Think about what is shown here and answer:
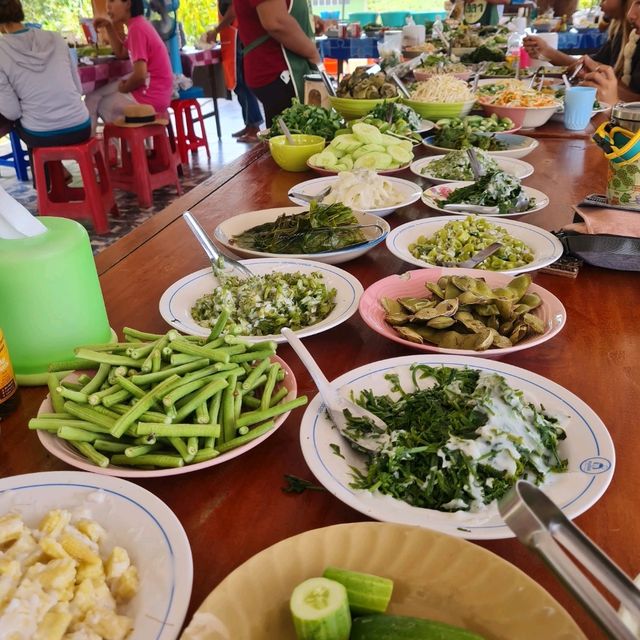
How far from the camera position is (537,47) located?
555 cm

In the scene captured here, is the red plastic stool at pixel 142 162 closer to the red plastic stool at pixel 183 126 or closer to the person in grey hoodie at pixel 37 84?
the person in grey hoodie at pixel 37 84

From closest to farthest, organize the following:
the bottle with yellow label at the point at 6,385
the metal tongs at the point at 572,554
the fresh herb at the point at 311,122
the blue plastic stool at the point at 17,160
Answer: the metal tongs at the point at 572,554 < the bottle with yellow label at the point at 6,385 < the fresh herb at the point at 311,122 < the blue plastic stool at the point at 17,160

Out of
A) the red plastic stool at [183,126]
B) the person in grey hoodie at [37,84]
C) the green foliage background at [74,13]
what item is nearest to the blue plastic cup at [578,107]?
the person in grey hoodie at [37,84]

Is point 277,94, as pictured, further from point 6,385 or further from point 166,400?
point 166,400

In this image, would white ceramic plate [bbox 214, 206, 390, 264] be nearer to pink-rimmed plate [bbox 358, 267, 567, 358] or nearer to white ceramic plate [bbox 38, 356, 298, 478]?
pink-rimmed plate [bbox 358, 267, 567, 358]

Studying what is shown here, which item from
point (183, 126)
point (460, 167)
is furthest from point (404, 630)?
point (183, 126)

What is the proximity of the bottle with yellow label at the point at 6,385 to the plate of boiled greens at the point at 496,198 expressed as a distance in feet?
4.89

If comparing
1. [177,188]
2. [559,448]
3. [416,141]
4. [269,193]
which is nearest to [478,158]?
[416,141]

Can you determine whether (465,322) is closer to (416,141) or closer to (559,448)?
(559,448)

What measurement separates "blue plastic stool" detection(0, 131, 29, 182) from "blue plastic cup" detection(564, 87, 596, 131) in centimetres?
611

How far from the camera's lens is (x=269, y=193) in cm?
253

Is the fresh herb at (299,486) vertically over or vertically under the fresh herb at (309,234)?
under

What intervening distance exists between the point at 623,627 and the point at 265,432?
24.4 inches

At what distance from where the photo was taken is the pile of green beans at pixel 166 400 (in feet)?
3.23
